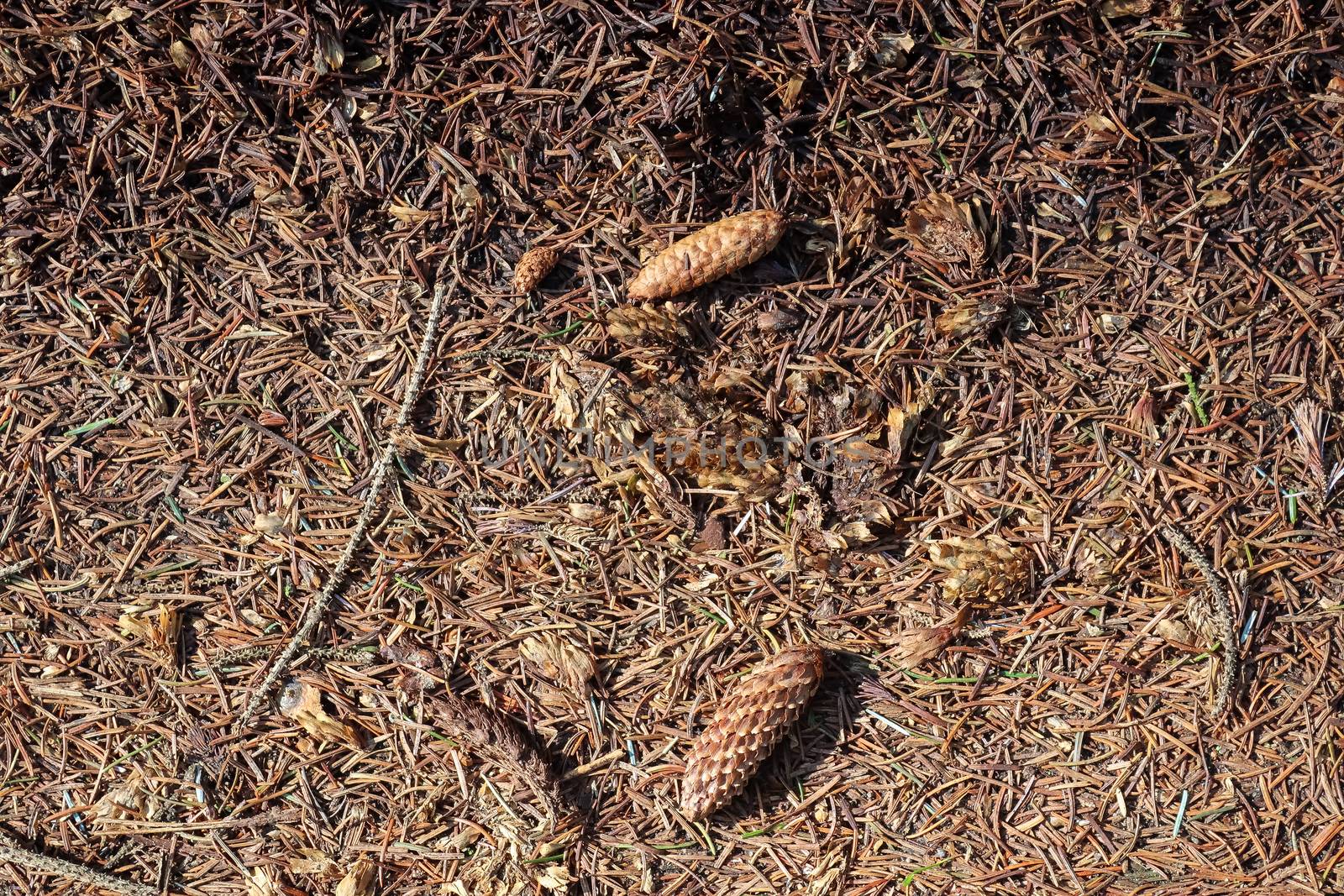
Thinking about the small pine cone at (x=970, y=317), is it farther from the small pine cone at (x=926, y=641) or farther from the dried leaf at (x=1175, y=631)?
the dried leaf at (x=1175, y=631)

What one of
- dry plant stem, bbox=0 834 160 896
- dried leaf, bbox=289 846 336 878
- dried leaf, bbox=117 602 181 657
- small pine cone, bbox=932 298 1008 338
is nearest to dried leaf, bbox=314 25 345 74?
dried leaf, bbox=117 602 181 657

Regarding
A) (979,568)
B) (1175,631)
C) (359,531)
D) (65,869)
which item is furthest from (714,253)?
(65,869)

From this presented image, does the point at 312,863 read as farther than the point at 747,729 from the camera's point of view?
Yes

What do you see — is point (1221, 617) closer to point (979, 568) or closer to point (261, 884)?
point (979, 568)

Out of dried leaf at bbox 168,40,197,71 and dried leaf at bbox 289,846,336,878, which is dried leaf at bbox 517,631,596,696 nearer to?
dried leaf at bbox 289,846,336,878

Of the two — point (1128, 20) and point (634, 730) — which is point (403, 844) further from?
point (1128, 20)

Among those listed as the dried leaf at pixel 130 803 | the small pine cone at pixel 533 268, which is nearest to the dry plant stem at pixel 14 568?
the dried leaf at pixel 130 803
